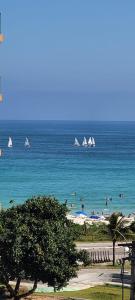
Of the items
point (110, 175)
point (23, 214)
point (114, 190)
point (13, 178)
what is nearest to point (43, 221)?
point (23, 214)

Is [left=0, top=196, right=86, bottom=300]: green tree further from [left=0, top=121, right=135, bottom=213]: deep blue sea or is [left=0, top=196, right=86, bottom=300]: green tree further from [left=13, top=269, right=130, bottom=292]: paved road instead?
[left=0, top=121, right=135, bottom=213]: deep blue sea

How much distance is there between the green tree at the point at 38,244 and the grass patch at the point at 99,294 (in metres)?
4.44

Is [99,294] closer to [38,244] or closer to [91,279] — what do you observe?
[38,244]

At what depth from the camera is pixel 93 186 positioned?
133125 millimetres

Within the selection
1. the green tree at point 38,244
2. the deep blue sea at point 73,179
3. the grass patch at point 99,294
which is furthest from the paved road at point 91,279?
the deep blue sea at point 73,179

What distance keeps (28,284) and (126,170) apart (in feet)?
401

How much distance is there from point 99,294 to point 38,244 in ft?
24.1

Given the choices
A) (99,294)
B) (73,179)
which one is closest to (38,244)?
(99,294)

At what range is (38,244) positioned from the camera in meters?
32.9

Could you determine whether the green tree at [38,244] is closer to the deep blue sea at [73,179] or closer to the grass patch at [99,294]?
the grass patch at [99,294]

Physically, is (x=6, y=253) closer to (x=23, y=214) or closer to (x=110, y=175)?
(x=23, y=214)

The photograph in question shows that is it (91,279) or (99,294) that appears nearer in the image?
(99,294)

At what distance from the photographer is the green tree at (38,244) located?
3281 centimetres

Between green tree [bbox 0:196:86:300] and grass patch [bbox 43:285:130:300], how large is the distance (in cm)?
444
